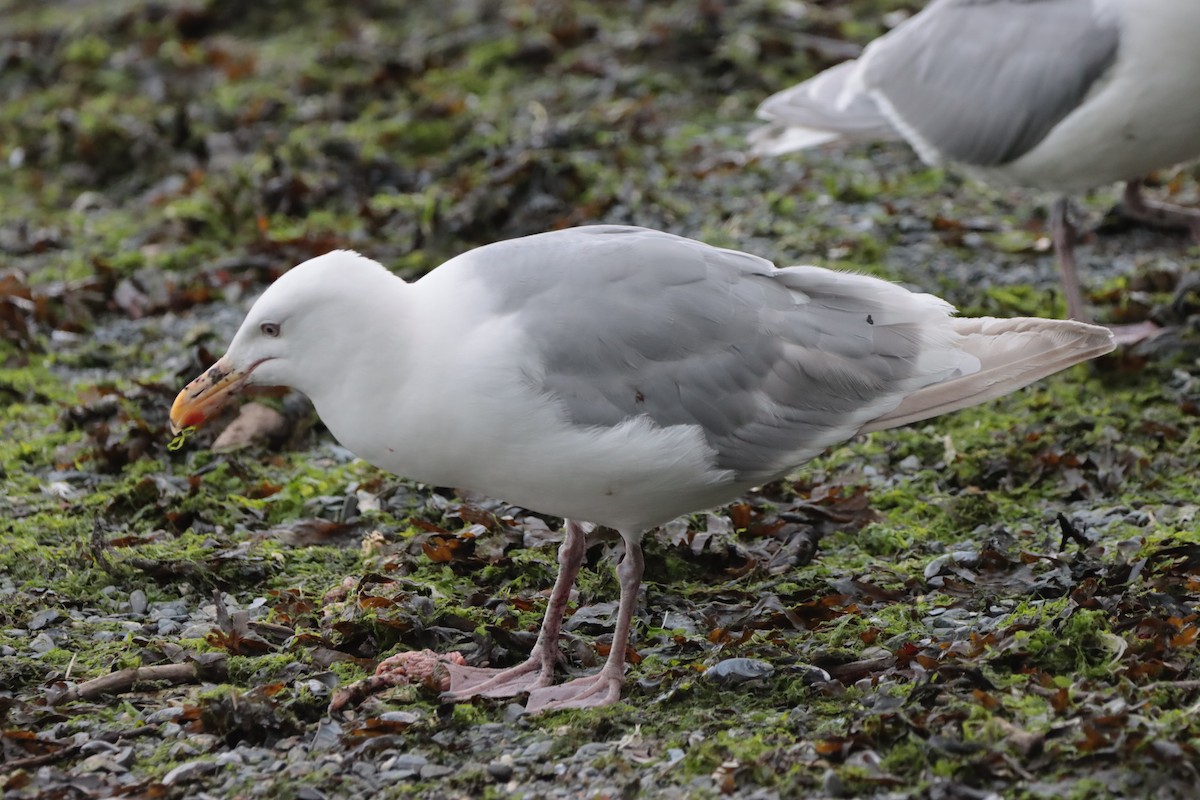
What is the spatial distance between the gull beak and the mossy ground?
72cm

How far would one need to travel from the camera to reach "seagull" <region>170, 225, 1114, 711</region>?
4.20 meters

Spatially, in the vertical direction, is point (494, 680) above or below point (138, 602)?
below

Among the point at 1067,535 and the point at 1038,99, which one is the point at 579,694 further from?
the point at 1038,99

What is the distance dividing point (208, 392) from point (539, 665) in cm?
131

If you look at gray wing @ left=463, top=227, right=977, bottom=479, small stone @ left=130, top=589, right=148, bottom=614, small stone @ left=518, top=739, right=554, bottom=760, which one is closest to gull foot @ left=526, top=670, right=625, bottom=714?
small stone @ left=518, top=739, right=554, bottom=760

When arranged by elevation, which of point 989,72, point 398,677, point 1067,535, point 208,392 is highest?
point 989,72

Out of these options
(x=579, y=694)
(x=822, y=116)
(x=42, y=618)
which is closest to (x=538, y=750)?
(x=579, y=694)

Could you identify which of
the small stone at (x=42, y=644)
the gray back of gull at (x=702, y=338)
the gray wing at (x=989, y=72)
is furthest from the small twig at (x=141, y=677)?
the gray wing at (x=989, y=72)

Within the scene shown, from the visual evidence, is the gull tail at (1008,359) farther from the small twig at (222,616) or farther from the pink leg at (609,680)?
the small twig at (222,616)

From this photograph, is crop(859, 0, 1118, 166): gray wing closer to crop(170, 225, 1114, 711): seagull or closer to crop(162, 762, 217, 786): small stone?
crop(170, 225, 1114, 711): seagull

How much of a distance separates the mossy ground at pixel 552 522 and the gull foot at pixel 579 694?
100 millimetres

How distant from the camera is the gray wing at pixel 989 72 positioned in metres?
6.63

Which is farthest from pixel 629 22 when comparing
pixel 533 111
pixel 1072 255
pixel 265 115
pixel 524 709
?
pixel 524 709

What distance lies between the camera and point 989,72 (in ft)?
23.2
